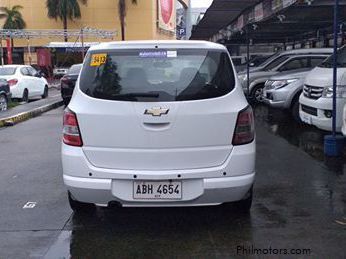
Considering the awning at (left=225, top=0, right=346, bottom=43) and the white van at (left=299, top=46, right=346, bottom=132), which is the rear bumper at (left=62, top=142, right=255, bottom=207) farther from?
the awning at (left=225, top=0, right=346, bottom=43)

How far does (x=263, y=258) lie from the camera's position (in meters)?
4.38

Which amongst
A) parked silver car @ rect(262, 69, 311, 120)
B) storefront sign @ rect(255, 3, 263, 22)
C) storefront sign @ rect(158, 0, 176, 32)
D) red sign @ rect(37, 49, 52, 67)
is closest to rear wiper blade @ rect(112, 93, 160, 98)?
parked silver car @ rect(262, 69, 311, 120)

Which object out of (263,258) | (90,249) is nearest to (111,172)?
(90,249)

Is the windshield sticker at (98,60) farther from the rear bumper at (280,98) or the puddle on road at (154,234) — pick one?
the rear bumper at (280,98)

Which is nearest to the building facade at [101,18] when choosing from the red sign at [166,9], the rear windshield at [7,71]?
the red sign at [166,9]

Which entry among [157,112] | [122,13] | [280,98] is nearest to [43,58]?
[122,13]

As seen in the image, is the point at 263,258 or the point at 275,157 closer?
the point at 263,258

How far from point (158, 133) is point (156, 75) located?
560mm

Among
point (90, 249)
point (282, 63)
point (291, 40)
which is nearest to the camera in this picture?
point (90, 249)

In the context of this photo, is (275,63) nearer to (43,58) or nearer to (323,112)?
(323,112)

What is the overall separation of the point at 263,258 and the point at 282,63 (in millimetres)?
11694

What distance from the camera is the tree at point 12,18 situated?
61.8 meters

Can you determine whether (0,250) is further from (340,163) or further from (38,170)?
(340,163)

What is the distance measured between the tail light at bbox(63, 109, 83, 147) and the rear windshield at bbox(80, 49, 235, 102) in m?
0.26
